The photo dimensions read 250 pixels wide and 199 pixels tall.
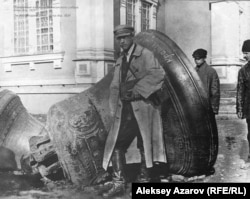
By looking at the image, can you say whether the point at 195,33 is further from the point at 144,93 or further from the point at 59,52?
the point at 59,52

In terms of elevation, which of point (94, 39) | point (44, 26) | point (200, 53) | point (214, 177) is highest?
point (44, 26)

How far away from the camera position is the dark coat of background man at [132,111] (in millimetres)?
2760

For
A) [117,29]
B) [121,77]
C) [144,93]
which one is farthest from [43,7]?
[144,93]

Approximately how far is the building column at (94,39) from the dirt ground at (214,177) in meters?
0.64

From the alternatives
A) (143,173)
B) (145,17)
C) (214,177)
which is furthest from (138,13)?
(214,177)

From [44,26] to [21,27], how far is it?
274mm

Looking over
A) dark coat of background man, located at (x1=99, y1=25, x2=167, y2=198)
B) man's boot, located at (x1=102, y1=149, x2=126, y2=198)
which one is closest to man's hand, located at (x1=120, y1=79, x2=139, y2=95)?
dark coat of background man, located at (x1=99, y1=25, x2=167, y2=198)

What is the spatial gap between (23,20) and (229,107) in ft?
7.22

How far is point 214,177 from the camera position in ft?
9.67

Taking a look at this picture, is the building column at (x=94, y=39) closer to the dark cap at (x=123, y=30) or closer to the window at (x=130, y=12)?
the window at (x=130, y=12)

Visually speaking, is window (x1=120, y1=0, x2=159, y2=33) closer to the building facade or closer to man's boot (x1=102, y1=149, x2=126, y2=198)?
the building facade

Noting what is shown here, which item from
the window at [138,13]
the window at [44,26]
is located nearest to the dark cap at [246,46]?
the window at [138,13]

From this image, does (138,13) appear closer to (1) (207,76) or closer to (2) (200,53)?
(2) (200,53)

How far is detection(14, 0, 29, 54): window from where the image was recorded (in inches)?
133
